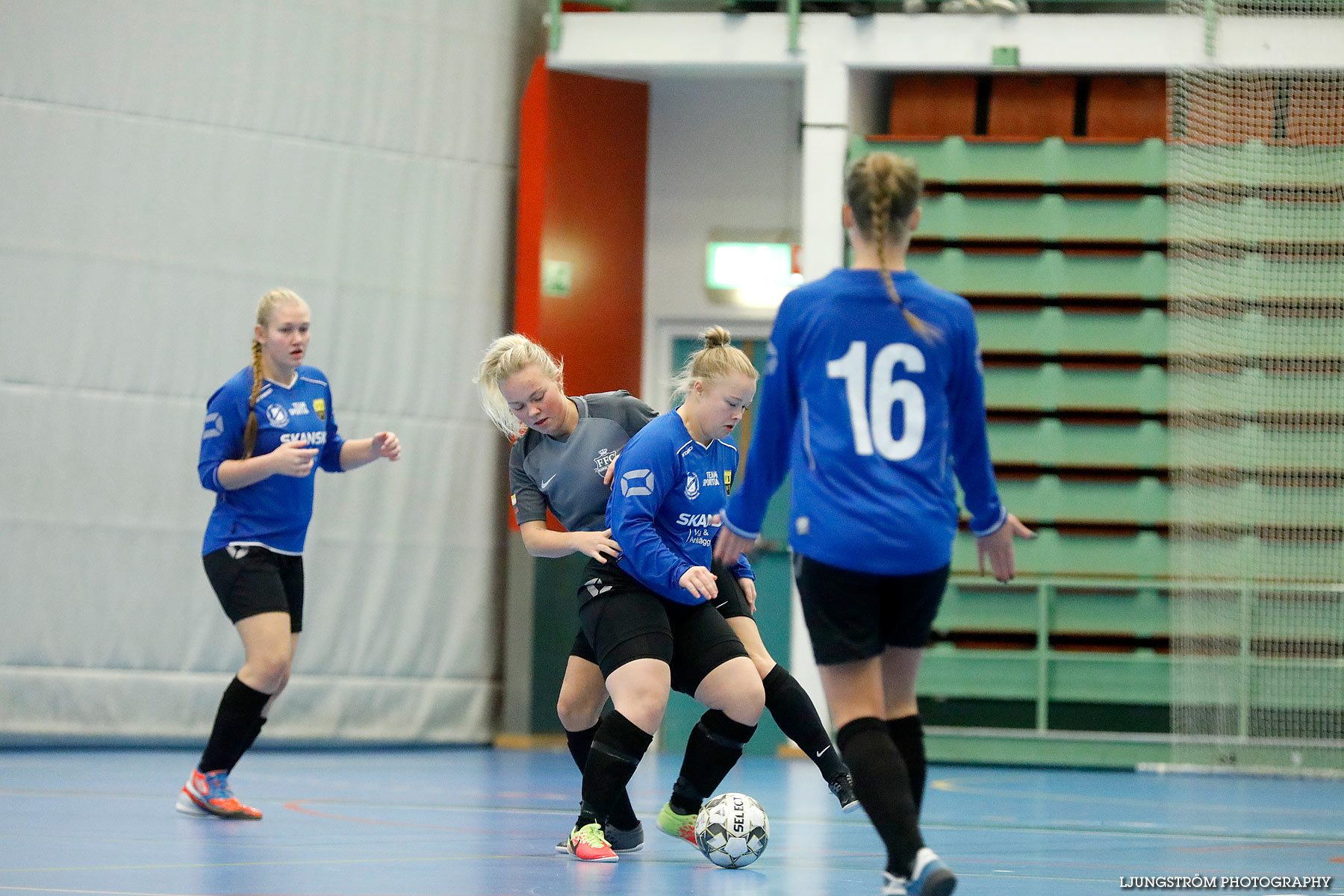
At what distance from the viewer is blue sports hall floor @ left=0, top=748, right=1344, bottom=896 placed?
12.7 feet

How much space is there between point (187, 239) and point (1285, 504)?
630 centimetres

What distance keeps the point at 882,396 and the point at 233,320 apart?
6.40m

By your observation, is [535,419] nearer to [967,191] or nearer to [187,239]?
[187,239]

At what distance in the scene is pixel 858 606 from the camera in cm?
316

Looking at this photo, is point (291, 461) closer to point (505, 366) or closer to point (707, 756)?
point (505, 366)

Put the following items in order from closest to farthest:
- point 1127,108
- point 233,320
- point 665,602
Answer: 1. point 665,602
2. point 233,320
3. point 1127,108

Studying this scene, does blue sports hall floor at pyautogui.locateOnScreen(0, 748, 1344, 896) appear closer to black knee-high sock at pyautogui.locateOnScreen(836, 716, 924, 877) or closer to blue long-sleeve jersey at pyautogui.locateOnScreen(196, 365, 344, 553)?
black knee-high sock at pyautogui.locateOnScreen(836, 716, 924, 877)

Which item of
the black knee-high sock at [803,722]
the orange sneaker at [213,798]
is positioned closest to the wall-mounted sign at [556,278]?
the orange sneaker at [213,798]

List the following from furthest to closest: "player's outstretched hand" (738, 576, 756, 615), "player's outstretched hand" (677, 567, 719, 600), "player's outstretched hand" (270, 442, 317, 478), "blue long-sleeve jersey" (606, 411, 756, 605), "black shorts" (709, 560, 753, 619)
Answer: "player's outstretched hand" (270, 442, 317, 478) < "player's outstretched hand" (738, 576, 756, 615) < "black shorts" (709, 560, 753, 619) < "blue long-sleeve jersey" (606, 411, 756, 605) < "player's outstretched hand" (677, 567, 719, 600)

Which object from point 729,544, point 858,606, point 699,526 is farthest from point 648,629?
point 858,606

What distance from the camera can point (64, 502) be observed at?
27.5 feet

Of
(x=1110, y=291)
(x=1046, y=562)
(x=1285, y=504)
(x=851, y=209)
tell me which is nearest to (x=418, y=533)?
(x=1046, y=562)

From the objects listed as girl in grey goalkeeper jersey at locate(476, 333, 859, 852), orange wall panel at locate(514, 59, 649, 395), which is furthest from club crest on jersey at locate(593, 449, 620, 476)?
orange wall panel at locate(514, 59, 649, 395)

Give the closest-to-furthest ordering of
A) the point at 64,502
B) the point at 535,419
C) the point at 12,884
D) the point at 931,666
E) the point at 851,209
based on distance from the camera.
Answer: the point at 851,209 → the point at 12,884 → the point at 535,419 → the point at 64,502 → the point at 931,666
